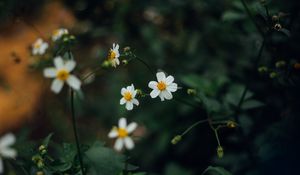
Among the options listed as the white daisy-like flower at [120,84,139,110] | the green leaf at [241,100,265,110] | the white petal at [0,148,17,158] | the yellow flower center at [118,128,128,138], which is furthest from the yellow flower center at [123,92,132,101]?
the green leaf at [241,100,265,110]

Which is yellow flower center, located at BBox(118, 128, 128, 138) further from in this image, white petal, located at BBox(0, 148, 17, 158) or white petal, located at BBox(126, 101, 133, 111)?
white petal, located at BBox(0, 148, 17, 158)

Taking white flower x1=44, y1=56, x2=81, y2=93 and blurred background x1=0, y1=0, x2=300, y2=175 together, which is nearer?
white flower x1=44, y1=56, x2=81, y2=93

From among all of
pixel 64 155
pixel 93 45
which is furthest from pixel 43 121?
pixel 64 155

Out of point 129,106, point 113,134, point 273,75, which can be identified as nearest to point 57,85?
point 113,134

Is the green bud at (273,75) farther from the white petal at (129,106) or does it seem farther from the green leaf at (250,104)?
the white petal at (129,106)

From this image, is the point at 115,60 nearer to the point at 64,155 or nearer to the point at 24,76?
the point at 64,155
